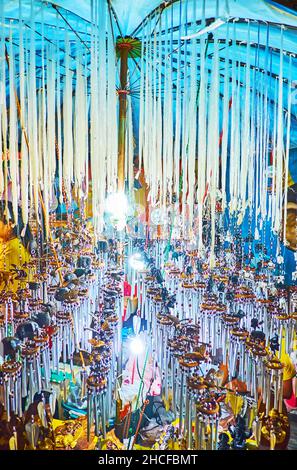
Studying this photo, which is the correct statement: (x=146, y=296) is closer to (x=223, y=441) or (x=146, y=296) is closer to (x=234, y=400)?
(x=234, y=400)

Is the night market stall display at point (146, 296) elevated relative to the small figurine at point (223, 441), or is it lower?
elevated

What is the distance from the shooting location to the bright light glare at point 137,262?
2271mm

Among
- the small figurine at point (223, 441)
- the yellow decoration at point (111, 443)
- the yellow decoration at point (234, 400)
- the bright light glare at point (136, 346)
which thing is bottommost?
the yellow decoration at point (111, 443)

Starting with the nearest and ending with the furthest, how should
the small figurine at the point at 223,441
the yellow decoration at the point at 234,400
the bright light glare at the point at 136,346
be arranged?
the small figurine at the point at 223,441, the yellow decoration at the point at 234,400, the bright light glare at the point at 136,346

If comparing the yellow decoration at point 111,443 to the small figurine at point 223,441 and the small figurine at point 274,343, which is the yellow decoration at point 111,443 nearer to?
the small figurine at point 223,441

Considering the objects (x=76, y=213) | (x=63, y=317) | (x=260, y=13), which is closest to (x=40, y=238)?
(x=76, y=213)

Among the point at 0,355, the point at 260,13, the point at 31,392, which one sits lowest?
the point at 31,392

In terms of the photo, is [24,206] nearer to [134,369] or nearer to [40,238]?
[40,238]

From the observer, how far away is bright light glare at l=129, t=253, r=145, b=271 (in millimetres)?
2271

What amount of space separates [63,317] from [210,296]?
0.94 meters

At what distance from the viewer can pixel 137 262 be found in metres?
2.28

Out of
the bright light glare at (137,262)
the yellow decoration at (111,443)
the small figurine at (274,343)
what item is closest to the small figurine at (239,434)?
the small figurine at (274,343)

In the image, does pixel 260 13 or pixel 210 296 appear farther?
pixel 210 296

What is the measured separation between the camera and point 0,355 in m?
2.14
